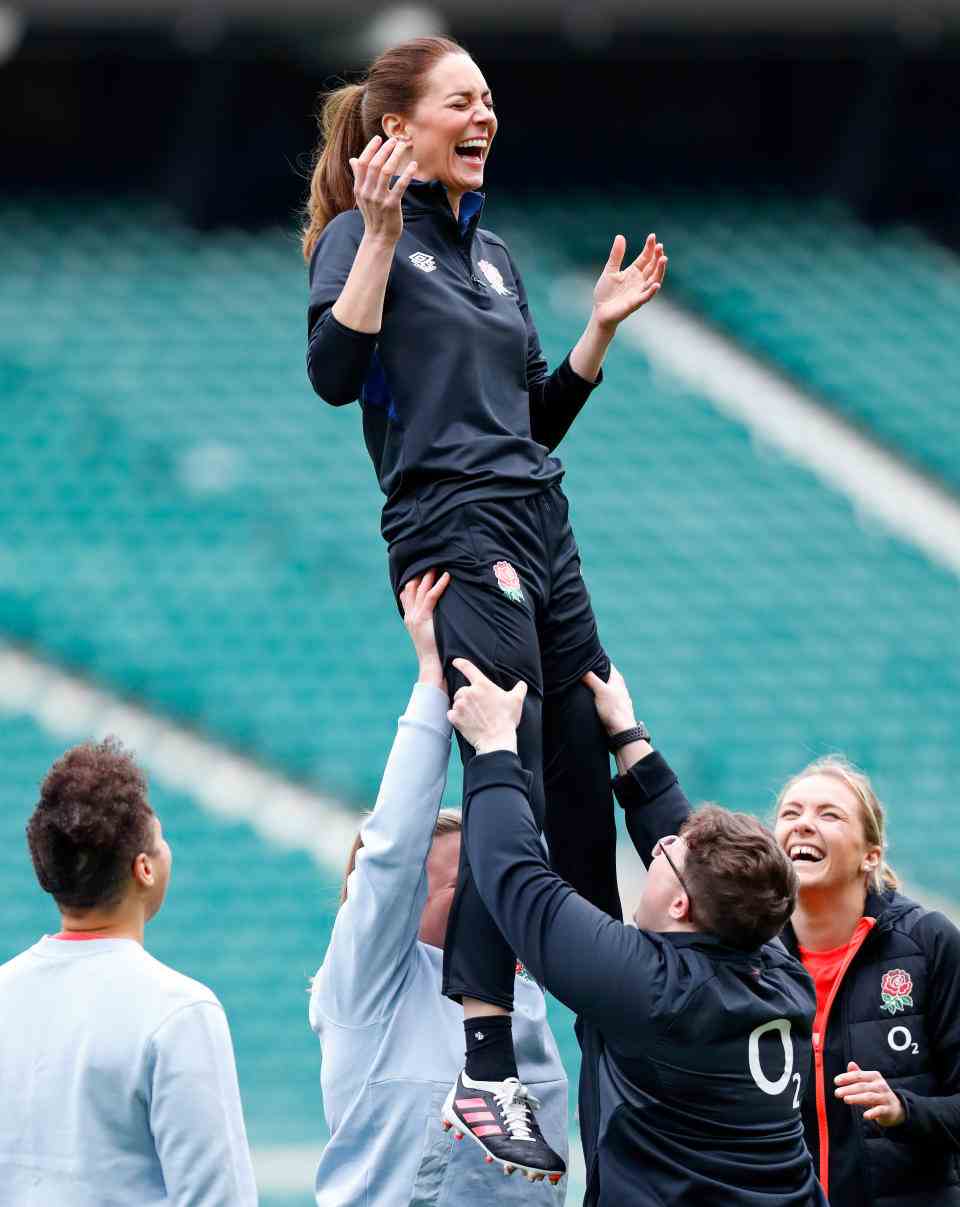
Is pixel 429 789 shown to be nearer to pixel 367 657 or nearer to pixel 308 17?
pixel 367 657

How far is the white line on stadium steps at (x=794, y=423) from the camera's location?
9.45 meters

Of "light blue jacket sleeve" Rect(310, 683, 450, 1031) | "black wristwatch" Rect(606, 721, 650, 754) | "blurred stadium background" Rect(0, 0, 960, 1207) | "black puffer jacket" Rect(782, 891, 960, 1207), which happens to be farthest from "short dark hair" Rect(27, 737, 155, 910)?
"blurred stadium background" Rect(0, 0, 960, 1207)

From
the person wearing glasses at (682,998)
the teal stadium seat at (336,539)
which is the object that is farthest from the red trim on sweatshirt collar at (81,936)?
the teal stadium seat at (336,539)

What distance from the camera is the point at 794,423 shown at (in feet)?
32.0

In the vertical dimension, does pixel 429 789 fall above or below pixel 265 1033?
above

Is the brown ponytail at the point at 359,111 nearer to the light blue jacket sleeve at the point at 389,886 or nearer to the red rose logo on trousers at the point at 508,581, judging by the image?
the red rose logo on trousers at the point at 508,581

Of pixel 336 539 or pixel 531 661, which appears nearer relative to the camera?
pixel 531 661

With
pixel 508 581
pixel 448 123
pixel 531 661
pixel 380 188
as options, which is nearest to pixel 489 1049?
pixel 531 661

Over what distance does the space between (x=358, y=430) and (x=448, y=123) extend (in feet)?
21.5

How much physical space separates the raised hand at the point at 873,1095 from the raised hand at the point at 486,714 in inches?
30.6

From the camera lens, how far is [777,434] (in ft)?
31.9

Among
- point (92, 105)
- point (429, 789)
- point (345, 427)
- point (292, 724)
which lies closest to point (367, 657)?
point (292, 724)

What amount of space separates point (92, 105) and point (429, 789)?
820 cm

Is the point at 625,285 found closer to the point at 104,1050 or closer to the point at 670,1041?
the point at 670,1041
